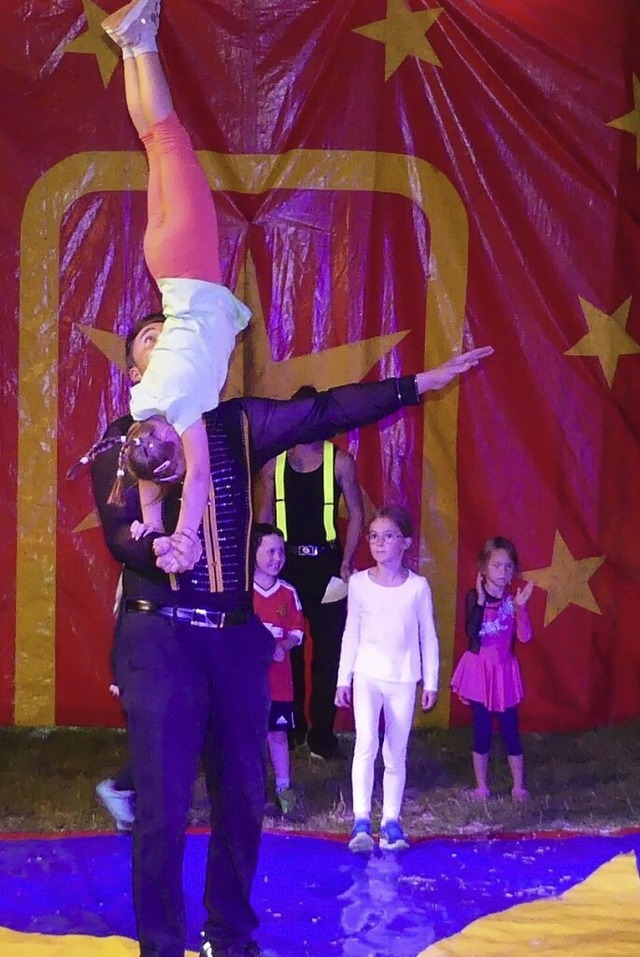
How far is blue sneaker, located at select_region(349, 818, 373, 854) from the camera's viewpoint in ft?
12.3

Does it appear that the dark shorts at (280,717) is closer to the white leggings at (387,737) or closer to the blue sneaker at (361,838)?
the white leggings at (387,737)

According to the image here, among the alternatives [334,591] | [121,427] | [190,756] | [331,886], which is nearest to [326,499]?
[334,591]

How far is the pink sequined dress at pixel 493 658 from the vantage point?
4266 millimetres

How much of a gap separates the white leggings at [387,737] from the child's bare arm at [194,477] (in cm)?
149

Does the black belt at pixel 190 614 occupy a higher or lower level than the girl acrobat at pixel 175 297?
lower

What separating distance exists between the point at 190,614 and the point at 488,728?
202cm

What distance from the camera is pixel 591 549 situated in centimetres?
507

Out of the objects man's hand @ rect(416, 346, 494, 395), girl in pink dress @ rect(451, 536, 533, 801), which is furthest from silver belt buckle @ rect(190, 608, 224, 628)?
girl in pink dress @ rect(451, 536, 533, 801)

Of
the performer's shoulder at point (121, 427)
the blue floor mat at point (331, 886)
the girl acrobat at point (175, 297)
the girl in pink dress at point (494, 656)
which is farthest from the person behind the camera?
the girl in pink dress at point (494, 656)

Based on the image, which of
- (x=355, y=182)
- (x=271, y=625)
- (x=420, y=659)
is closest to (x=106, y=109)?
(x=355, y=182)

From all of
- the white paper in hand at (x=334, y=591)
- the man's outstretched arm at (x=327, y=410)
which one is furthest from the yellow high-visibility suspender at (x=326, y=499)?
the man's outstretched arm at (x=327, y=410)

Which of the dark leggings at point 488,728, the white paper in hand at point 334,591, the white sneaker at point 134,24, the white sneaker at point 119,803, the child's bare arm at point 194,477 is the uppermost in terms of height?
the white sneaker at point 134,24

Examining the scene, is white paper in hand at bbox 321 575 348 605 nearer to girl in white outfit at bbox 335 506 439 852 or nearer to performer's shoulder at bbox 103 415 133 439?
girl in white outfit at bbox 335 506 439 852

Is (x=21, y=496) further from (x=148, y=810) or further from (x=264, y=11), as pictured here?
(x=148, y=810)
